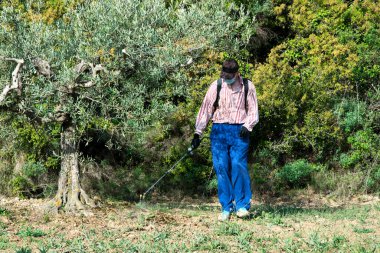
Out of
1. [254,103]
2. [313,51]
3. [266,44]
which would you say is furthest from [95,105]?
[266,44]

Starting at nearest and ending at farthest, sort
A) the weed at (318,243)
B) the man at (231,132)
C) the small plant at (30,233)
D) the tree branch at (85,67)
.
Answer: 1. the weed at (318,243)
2. the small plant at (30,233)
3. the man at (231,132)
4. the tree branch at (85,67)

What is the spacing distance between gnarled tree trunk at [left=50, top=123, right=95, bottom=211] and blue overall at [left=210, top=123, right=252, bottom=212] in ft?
8.30

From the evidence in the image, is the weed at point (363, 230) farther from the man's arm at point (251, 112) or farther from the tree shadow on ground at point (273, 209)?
the man's arm at point (251, 112)

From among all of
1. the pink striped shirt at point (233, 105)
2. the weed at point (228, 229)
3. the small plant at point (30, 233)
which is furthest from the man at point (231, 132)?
the small plant at point (30, 233)

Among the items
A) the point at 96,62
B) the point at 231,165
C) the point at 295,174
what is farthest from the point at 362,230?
the point at 295,174

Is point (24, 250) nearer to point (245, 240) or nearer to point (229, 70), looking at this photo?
point (245, 240)

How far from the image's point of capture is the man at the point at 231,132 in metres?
8.44

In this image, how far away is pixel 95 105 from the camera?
31.9 ft

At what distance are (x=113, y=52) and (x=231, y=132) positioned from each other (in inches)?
90.5

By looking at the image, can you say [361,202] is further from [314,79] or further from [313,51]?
[313,51]

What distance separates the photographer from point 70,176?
1012 centimetres

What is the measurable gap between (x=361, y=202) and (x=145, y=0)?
720 centimetres

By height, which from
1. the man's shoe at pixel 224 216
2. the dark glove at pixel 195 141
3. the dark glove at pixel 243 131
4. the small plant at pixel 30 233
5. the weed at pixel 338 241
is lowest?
the weed at pixel 338 241

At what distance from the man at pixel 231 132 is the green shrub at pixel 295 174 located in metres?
6.89
